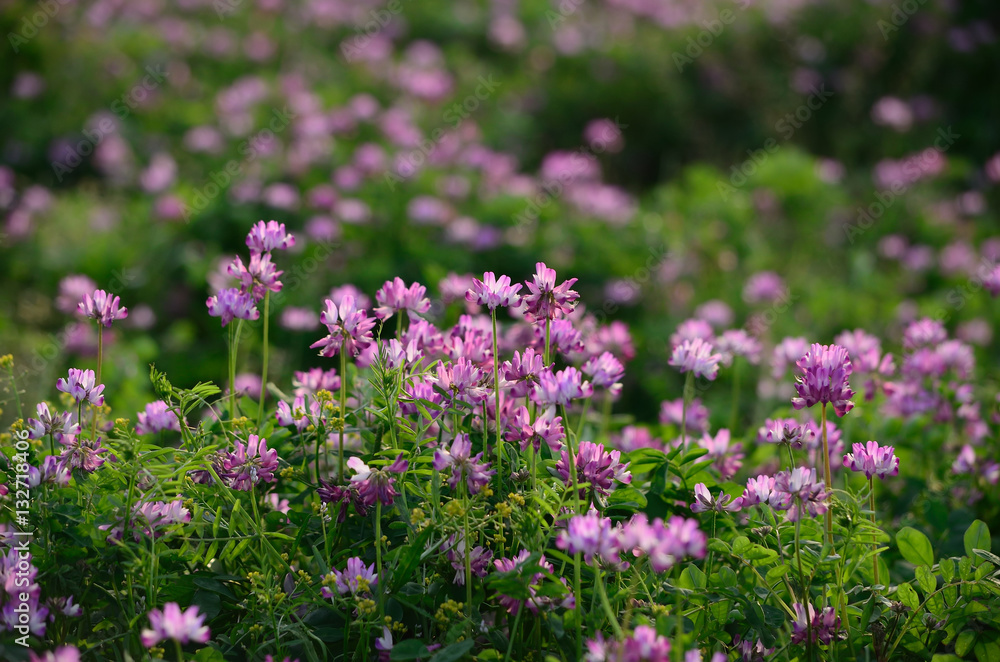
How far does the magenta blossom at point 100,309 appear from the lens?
1.82 metres

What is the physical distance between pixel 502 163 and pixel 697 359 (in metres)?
3.49

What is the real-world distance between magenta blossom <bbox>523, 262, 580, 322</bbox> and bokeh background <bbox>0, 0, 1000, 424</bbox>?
65 centimetres

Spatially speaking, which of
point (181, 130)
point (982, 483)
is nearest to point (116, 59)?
point (181, 130)

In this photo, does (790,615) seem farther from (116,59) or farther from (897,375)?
(116,59)

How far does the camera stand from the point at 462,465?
1588 mm

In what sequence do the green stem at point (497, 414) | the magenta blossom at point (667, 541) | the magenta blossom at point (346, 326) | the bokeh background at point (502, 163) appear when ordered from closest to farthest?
→ 1. the magenta blossom at point (667, 541)
2. the green stem at point (497, 414)
3. the magenta blossom at point (346, 326)
4. the bokeh background at point (502, 163)

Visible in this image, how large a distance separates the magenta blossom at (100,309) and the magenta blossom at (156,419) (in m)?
0.22

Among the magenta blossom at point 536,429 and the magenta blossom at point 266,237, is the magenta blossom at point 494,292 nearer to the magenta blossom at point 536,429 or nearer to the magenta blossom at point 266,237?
the magenta blossom at point 536,429

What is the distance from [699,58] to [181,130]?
12.8 feet

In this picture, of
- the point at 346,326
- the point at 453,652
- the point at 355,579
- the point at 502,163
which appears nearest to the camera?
the point at 453,652

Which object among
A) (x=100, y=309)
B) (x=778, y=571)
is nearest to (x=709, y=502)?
(x=778, y=571)

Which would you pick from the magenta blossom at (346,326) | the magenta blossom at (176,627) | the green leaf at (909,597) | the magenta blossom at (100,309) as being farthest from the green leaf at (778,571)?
the magenta blossom at (100,309)

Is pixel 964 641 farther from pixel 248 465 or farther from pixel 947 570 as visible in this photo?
pixel 248 465

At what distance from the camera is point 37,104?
6.08 meters
